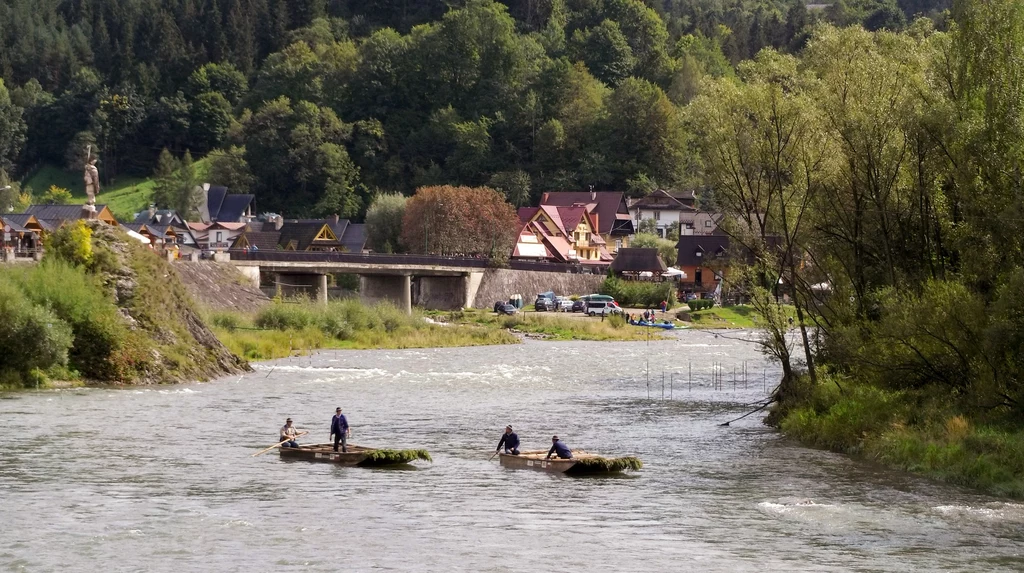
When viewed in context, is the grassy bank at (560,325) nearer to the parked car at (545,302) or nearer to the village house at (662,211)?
the parked car at (545,302)

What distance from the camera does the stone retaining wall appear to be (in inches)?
5182

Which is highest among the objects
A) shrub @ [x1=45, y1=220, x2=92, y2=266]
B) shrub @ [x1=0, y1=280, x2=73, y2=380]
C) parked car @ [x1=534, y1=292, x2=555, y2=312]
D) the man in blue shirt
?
shrub @ [x1=45, y1=220, x2=92, y2=266]

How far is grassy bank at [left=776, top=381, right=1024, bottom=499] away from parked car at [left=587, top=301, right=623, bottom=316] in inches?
2876

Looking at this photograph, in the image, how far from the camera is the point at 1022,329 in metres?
36.5

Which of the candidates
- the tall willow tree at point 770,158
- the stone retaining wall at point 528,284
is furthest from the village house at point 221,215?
the tall willow tree at point 770,158

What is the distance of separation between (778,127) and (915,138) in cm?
515

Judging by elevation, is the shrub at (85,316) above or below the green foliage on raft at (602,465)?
above

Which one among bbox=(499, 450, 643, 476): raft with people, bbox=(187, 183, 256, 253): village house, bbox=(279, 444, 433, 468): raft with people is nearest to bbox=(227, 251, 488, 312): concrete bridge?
bbox=(187, 183, 256, 253): village house

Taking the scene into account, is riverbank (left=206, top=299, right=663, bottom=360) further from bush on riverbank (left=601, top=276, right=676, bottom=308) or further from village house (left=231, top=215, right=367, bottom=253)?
village house (left=231, top=215, right=367, bottom=253)

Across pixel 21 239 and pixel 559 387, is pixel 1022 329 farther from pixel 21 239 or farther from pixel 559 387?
pixel 21 239

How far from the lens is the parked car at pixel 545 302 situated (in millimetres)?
128875

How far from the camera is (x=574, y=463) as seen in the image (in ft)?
131

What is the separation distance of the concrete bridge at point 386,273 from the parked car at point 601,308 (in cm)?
1186

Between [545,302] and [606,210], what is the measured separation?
5520cm
